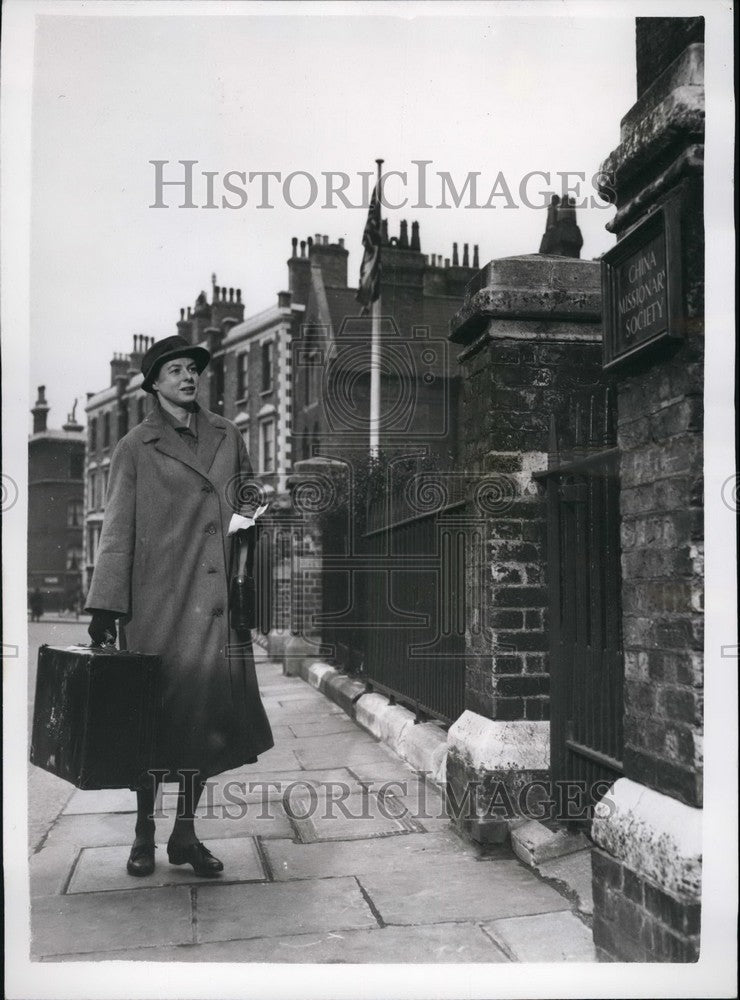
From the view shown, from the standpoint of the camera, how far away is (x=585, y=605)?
3.81 m

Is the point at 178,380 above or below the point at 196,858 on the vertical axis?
above

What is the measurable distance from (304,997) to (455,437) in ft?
58.2

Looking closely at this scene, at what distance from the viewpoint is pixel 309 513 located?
10461 mm

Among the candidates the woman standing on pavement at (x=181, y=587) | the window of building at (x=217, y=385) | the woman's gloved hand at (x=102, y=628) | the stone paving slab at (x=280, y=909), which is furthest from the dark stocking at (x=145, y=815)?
the window of building at (x=217, y=385)

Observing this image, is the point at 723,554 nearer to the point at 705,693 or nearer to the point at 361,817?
the point at 705,693

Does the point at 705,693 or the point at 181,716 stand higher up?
the point at 705,693

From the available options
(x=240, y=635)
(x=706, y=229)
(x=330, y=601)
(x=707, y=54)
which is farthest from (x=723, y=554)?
(x=330, y=601)

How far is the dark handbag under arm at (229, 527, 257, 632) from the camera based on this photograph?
4008 millimetres

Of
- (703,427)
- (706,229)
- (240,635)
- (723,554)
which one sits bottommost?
(240,635)

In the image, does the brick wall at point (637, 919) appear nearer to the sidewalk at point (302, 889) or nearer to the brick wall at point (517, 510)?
the sidewalk at point (302, 889)

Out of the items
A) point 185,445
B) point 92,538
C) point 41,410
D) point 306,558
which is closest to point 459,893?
point 185,445

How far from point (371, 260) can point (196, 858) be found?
560 inches

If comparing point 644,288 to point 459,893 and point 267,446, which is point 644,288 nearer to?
point 459,893

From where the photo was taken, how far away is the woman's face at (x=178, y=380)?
4.11m
